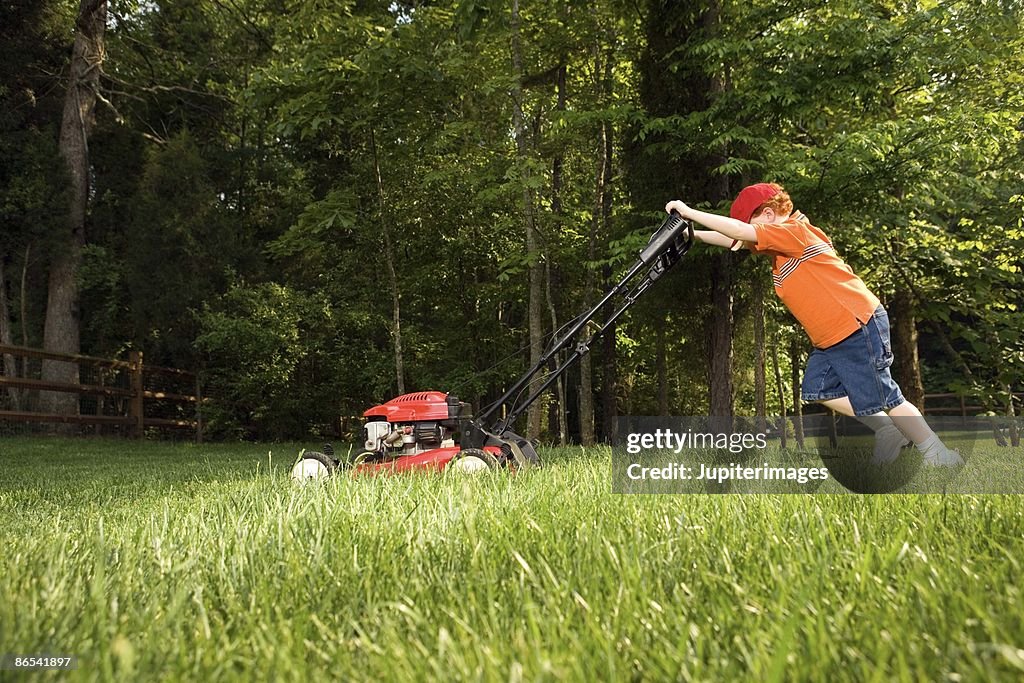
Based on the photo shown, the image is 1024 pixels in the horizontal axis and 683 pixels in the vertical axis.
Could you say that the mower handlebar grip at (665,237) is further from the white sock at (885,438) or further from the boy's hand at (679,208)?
the white sock at (885,438)

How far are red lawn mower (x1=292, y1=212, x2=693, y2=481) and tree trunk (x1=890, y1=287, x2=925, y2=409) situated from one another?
26.0ft

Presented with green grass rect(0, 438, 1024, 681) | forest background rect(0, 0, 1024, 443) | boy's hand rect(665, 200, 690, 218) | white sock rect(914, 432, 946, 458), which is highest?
forest background rect(0, 0, 1024, 443)

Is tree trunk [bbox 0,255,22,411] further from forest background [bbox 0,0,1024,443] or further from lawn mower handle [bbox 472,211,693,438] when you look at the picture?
lawn mower handle [bbox 472,211,693,438]

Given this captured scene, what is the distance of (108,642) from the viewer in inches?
54.8

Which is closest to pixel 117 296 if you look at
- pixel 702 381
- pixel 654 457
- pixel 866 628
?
pixel 702 381

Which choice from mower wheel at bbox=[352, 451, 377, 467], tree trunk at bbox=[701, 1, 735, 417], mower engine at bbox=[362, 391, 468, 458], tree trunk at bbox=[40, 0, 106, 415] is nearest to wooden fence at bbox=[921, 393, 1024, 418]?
tree trunk at bbox=[701, 1, 735, 417]

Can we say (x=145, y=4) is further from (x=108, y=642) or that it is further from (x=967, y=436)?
(x=108, y=642)

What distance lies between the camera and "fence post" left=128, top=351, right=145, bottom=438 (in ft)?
49.7

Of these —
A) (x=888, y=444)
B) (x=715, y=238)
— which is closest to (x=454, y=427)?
(x=715, y=238)

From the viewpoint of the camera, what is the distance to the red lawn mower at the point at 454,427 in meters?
4.16

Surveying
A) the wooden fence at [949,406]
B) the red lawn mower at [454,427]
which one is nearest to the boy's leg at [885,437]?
the red lawn mower at [454,427]

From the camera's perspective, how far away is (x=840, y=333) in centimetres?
319

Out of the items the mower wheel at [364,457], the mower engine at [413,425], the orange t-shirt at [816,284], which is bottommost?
the mower wheel at [364,457]

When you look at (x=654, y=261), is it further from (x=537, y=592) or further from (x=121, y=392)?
(x=121, y=392)
